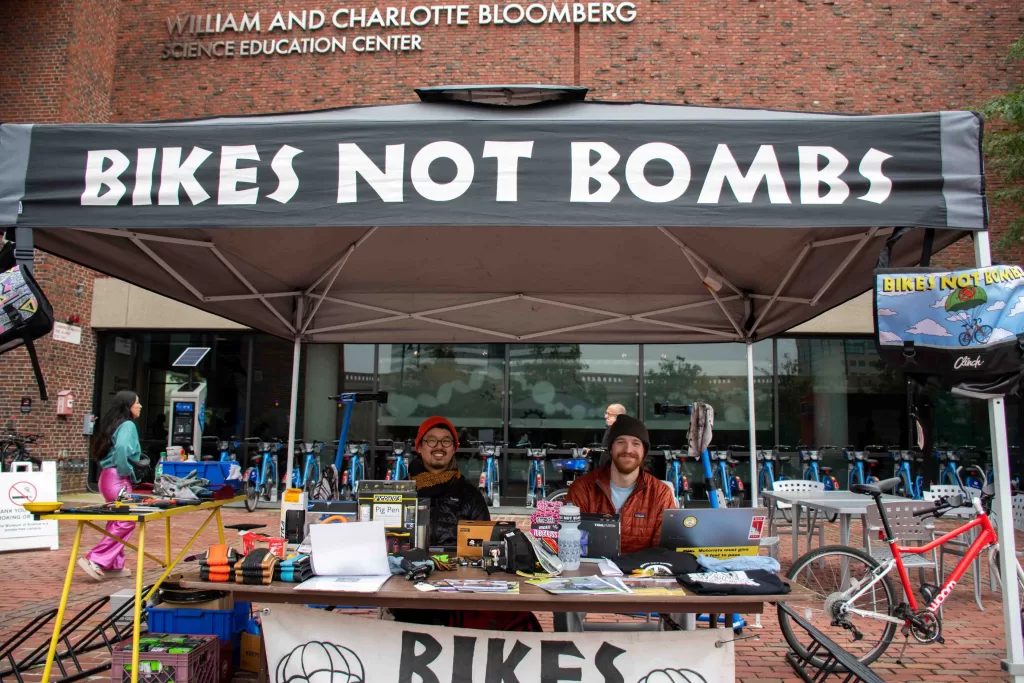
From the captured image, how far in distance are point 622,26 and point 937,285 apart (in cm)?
1188

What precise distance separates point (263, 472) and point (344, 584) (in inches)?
421

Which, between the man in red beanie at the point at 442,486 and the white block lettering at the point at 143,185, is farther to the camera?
the man in red beanie at the point at 442,486

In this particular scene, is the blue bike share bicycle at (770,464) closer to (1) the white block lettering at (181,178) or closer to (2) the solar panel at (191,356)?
(2) the solar panel at (191,356)

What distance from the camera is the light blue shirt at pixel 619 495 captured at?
13.5 feet

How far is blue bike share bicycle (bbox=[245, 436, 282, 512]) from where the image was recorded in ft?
42.2

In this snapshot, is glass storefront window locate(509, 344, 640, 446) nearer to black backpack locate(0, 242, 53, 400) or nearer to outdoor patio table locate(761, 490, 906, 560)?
outdoor patio table locate(761, 490, 906, 560)

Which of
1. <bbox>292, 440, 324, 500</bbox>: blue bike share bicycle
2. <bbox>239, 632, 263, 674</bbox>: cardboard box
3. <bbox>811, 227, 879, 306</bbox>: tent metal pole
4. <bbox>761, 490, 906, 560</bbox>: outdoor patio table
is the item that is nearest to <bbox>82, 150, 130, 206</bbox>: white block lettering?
<bbox>239, 632, 263, 674</bbox>: cardboard box

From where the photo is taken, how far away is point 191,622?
12.7 ft

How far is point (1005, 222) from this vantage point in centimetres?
1284

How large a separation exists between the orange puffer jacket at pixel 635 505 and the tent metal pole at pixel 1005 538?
61.3 inches

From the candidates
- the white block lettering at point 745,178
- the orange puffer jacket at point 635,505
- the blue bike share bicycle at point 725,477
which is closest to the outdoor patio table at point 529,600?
the orange puffer jacket at point 635,505

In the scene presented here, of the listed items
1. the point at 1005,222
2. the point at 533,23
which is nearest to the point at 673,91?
the point at 533,23

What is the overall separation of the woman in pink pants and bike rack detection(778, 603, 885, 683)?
5794 millimetres

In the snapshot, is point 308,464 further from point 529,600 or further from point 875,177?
point 875,177
